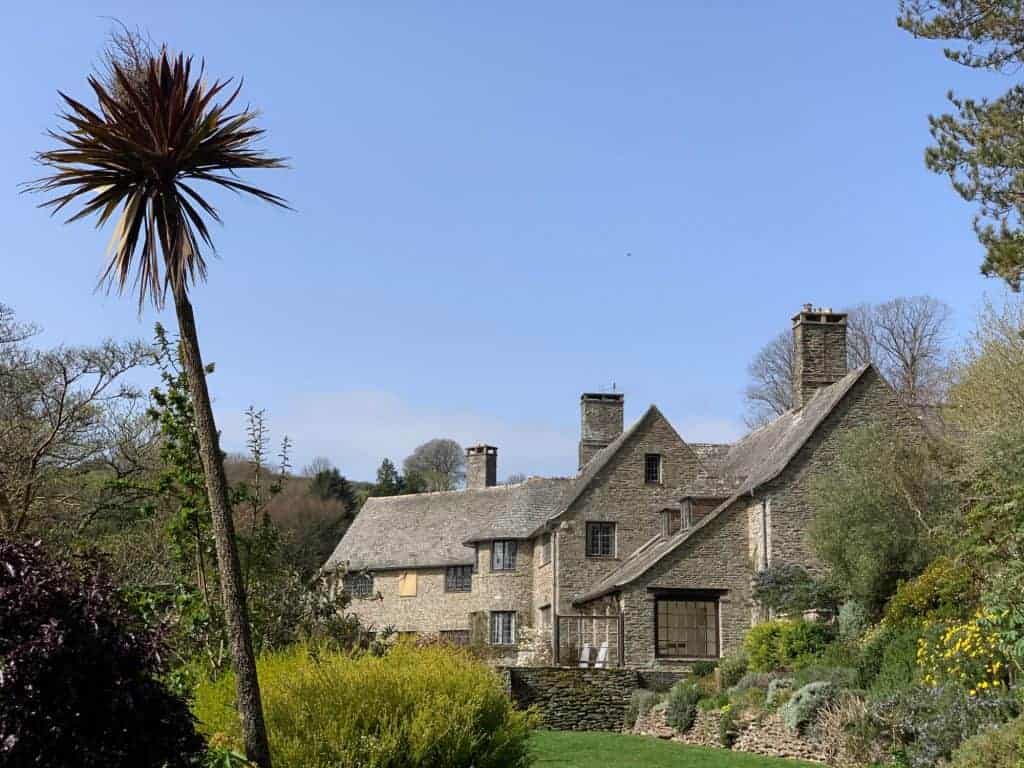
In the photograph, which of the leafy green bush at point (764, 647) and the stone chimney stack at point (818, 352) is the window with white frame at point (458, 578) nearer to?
the stone chimney stack at point (818, 352)

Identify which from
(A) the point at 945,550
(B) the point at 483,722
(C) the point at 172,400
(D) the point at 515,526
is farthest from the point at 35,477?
(D) the point at 515,526

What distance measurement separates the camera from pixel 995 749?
44.0ft

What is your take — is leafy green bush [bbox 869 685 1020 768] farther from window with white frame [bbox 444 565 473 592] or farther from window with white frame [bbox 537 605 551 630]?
window with white frame [bbox 444 565 473 592]

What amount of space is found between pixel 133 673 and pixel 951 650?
1248 centimetres

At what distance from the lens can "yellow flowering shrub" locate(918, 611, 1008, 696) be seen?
1619 centimetres

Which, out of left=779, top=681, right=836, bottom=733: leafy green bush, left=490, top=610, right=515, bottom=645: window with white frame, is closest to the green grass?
left=779, top=681, right=836, bottom=733: leafy green bush

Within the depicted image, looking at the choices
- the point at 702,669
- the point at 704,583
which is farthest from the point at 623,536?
the point at 702,669

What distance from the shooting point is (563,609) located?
3819 cm

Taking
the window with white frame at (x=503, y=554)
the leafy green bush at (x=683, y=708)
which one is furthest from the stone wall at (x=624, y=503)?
the leafy green bush at (x=683, y=708)

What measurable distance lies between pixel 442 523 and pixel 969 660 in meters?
33.7

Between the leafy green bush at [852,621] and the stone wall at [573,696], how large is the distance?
21.1 ft

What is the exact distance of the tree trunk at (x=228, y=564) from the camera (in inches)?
408

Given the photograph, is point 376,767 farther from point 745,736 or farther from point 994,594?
point 745,736

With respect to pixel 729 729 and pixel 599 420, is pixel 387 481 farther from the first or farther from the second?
pixel 729 729
